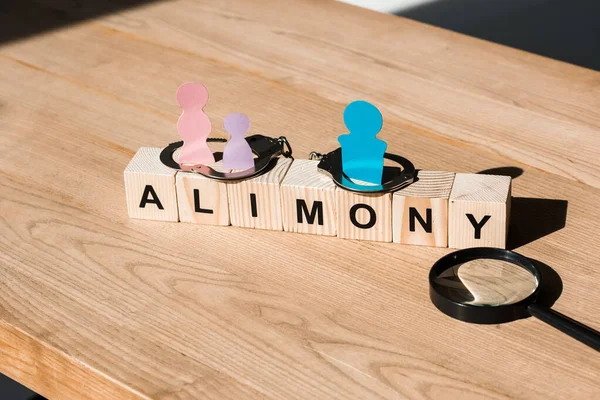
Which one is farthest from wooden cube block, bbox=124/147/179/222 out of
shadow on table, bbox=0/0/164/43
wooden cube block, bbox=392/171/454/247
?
shadow on table, bbox=0/0/164/43

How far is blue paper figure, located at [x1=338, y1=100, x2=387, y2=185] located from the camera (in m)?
0.98

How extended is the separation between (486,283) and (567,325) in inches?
3.6

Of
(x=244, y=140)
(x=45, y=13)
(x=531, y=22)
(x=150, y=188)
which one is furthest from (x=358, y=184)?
(x=531, y=22)

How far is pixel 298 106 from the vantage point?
135cm

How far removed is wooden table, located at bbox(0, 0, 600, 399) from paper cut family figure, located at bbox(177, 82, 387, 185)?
0.28 ft

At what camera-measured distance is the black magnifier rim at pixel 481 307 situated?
882 mm

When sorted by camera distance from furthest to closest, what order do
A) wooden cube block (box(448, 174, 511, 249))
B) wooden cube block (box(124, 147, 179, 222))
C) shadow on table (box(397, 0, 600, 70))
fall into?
shadow on table (box(397, 0, 600, 70)) < wooden cube block (box(124, 147, 179, 222)) < wooden cube block (box(448, 174, 511, 249))

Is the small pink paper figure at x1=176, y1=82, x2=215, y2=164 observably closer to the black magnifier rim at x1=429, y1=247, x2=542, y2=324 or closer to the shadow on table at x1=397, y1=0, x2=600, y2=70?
the black magnifier rim at x1=429, y1=247, x2=542, y2=324

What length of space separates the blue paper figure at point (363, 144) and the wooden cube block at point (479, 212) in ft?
0.30

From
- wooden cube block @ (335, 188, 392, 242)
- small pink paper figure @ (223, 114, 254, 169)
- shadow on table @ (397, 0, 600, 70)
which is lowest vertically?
shadow on table @ (397, 0, 600, 70)

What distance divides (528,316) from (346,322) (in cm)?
18

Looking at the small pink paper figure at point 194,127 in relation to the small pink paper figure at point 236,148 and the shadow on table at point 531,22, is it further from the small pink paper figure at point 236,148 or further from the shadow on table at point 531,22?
the shadow on table at point 531,22

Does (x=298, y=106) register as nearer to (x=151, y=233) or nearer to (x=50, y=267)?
(x=151, y=233)

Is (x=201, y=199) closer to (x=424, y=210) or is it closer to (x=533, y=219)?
(x=424, y=210)
